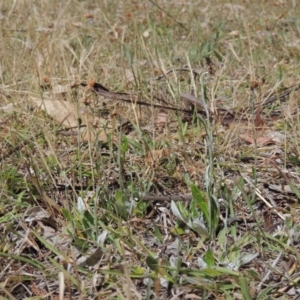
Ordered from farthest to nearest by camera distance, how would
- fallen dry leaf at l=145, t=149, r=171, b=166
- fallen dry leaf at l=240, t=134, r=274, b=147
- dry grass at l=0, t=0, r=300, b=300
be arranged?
fallen dry leaf at l=240, t=134, r=274, b=147, fallen dry leaf at l=145, t=149, r=171, b=166, dry grass at l=0, t=0, r=300, b=300

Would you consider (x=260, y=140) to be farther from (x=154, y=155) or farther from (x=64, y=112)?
(x=64, y=112)

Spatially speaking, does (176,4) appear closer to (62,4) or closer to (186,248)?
(62,4)

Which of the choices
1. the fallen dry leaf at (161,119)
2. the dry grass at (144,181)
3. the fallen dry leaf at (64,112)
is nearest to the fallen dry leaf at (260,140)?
the dry grass at (144,181)

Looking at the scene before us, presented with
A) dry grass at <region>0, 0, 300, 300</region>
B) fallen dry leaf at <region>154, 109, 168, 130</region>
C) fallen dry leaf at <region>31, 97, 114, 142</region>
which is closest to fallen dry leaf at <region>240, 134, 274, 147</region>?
dry grass at <region>0, 0, 300, 300</region>

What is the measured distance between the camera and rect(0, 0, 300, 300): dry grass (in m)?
1.44

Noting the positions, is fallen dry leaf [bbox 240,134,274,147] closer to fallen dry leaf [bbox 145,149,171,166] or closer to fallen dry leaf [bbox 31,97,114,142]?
fallen dry leaf [bbox 145,149,171,166]

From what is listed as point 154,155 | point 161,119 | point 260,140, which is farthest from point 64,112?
point 260,140

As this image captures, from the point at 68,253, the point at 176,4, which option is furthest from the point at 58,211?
the point at 176,4

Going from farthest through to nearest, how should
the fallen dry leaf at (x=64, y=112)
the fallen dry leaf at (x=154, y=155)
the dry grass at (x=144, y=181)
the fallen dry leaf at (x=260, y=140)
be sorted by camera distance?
the fallen dry leaf at (x=64, y=112)
the fallen dry leaf at (x=260, y=140)
the fallen dry leaf at (x=154, y=155)
the dry grass at (x=144, y=181)

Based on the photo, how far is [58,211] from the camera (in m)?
1.71

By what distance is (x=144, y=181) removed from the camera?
1826 millimetres

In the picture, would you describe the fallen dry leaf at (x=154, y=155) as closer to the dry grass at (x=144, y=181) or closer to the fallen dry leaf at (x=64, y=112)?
the dry grass at (x=144, y=181)

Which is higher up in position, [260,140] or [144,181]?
[144,181]

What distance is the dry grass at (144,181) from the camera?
144 cm
